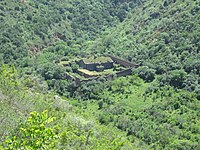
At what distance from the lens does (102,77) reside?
7244 centimetres

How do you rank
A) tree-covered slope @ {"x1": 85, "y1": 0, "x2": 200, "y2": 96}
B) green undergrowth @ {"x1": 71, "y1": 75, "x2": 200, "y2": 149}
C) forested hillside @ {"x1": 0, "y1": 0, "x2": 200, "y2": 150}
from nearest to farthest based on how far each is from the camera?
forested hillside @ {"x1": 0, "y1": 0, "x2": 200, "y2": 150}, green undergrowth @ {"x1": 71, "y1": 75, "x2": 200, "y2": 149}, tree-covered slope @ {"x1": 85, "y1": 0, "x2": 200, "y2": 96}

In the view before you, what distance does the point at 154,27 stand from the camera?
295 feet

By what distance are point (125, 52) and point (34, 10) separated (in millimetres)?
27408

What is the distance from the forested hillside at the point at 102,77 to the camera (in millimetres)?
39344

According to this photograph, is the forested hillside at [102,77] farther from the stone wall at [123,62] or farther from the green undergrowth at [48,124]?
the stone wall at [123,62]

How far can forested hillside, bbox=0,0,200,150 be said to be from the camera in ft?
129

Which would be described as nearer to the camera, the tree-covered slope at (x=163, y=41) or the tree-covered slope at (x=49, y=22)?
the tree-covered slope at (x=163, y=41)

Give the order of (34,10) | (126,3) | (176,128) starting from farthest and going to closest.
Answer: (126,3), (34,10), (176,128)

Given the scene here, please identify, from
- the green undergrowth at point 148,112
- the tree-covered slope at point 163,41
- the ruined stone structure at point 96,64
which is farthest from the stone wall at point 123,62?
→ the green undergrowth at point 148,112

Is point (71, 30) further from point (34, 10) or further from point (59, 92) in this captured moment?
point (59, 92)

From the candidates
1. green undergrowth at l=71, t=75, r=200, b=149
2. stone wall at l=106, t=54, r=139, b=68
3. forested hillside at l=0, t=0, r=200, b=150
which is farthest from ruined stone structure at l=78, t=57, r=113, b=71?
green undergrowth at l=71, t=75, r=200, b=149

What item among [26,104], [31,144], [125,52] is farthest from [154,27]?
[31,144]

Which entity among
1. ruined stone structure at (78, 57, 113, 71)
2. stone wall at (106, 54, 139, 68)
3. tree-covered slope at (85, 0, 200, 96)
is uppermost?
tree-covered slope at (85, 0, 200, 96)

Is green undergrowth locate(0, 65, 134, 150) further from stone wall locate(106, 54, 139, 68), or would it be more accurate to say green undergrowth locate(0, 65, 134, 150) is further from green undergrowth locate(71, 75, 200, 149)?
stone wall locate(106, 54, 139, 68)
